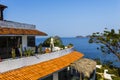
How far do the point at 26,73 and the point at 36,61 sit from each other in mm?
3978

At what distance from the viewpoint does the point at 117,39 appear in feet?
215

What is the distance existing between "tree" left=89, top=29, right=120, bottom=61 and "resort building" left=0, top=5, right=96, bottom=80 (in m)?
28.4

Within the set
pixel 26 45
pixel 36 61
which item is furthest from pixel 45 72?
pixel 26 45

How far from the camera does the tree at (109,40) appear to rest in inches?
2598

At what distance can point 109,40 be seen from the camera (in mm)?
67938

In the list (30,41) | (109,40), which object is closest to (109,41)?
(109,40)

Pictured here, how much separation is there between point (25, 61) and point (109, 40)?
4683 cm

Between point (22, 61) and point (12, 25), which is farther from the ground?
point (12, 25)

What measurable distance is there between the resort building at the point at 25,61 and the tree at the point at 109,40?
28.4m

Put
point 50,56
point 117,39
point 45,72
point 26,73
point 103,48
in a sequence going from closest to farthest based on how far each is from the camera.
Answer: point 26,73 < point 45,72 < point 50,56 < point 117,39 < point 103,48

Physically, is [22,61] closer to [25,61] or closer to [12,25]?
[25,61]

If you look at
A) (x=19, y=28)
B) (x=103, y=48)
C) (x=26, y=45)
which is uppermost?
(x=19, y=28)

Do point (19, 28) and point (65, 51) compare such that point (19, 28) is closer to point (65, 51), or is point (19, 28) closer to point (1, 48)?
point (1, 48)

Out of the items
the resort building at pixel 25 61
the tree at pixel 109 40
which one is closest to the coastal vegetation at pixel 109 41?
the tree at pixel 109 40
